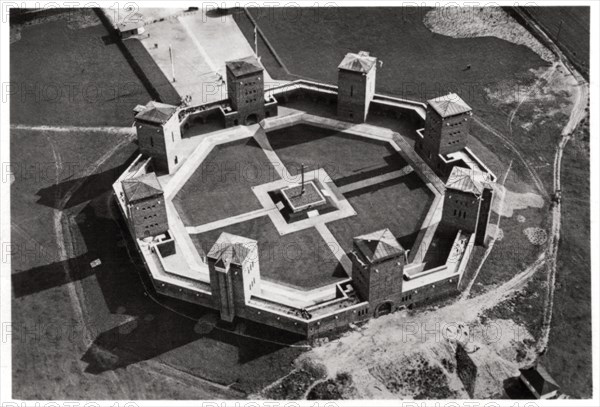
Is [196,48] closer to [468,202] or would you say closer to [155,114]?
[155,114]

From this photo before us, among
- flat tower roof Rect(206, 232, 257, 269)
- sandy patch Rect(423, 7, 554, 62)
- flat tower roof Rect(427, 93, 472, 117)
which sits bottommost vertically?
flat tower roof Rect(206, 232, 257, 269)

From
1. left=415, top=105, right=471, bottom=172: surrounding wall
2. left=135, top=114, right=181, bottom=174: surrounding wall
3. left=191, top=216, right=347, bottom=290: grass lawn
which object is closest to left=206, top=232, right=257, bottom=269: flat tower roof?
left=191, top=216, right=347, bottom=290: grass lawn

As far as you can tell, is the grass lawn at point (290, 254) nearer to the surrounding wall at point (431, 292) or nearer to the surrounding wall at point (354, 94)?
the surrounding wall at point (431, 292)

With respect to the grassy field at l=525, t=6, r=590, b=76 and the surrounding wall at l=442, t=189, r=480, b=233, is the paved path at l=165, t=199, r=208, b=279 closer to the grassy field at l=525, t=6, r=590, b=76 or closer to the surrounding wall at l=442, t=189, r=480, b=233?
the surrounding wall at l=442, t=189, r=480, b=233

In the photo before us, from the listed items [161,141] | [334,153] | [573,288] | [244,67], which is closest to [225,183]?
[161,141]

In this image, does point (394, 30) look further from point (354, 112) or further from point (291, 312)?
point (291, 312)

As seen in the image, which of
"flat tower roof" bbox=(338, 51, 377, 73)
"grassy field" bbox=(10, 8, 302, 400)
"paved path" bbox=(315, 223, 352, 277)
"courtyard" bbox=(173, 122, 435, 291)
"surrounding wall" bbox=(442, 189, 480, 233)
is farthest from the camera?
"flat tower roof" bbox=(338, 51, 377, 73)
